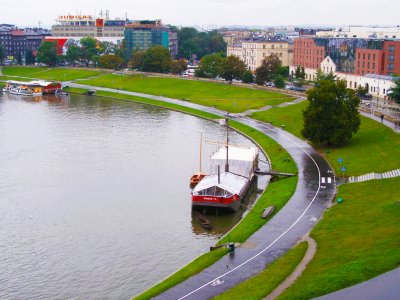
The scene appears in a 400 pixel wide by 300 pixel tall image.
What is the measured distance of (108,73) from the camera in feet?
521

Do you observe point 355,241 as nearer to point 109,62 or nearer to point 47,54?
point 109,62

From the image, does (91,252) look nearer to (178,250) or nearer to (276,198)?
(178,250)

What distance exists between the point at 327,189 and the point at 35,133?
48026 mm

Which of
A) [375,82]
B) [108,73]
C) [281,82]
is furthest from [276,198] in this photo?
[108,73]

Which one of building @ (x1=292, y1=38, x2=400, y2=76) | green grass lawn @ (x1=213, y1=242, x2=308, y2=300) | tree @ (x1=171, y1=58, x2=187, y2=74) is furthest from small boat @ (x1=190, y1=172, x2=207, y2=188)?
tree @ (x1=171, y1=58, x2=187, y2=74)

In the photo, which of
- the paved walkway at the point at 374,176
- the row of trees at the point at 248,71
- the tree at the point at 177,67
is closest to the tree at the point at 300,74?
the row of trees at the point at 248,71

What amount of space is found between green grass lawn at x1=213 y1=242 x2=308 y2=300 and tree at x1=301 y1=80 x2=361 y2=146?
105 ft

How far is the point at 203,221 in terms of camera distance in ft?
162

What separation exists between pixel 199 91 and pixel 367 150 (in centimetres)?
6137

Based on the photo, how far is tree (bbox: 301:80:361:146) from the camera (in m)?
70.1

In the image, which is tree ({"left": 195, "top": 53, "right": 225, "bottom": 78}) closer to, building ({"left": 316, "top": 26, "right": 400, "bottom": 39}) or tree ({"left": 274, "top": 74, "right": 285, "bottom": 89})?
tree ({"left": 274, "top": 74, "right": 285, "bottom": 89})

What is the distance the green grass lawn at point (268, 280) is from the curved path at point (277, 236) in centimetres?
59

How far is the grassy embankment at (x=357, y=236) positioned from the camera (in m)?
34.7

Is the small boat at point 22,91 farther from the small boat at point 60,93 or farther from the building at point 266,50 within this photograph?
the building at point 266,50
